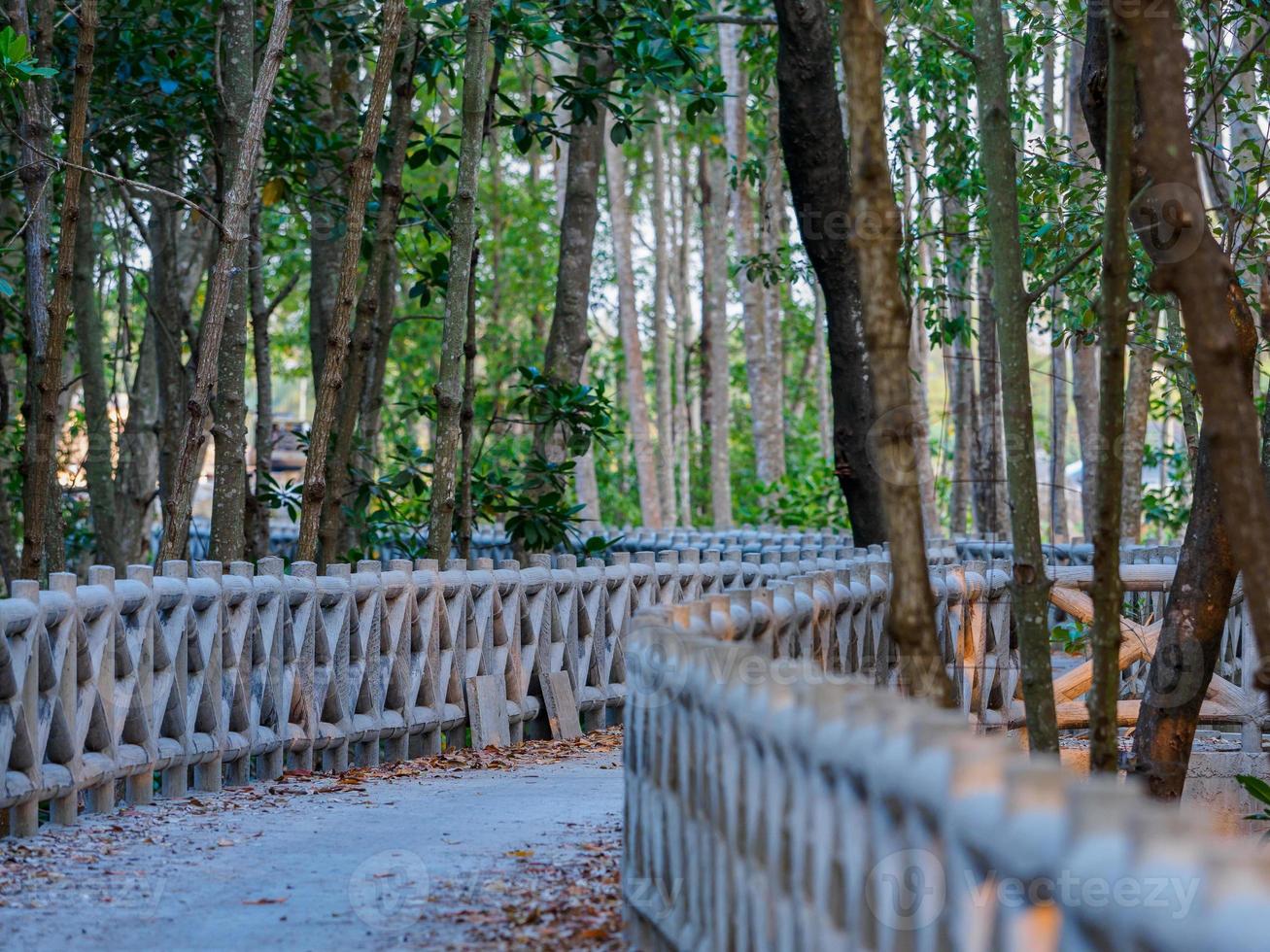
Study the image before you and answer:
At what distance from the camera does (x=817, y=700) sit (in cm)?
337

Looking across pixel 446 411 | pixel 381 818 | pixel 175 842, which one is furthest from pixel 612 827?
pixel 446 411

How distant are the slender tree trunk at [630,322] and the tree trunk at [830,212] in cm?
1128

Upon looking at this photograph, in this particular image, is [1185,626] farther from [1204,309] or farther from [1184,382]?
[1184,382]

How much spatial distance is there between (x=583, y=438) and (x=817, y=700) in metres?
9.99

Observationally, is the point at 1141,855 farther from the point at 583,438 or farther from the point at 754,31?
the point at 754,31

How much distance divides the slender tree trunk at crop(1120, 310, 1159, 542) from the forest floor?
10928 mm

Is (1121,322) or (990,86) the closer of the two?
(1121,322)

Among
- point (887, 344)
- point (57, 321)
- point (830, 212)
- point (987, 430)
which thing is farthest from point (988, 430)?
point (887, 344)

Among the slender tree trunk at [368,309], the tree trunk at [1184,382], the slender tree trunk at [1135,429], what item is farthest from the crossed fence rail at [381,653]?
the slender tree trunk at [1135,429]

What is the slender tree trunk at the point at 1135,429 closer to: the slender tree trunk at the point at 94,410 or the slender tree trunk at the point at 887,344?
the slender tree trunk at the point at 94,410

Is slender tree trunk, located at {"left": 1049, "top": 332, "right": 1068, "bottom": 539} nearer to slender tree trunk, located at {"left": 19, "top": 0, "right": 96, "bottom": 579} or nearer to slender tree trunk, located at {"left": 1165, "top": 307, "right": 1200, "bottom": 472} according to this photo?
slender tree trunk, located at {"left": 1165, "top": 307, "right": 1200, "bottom": 472}

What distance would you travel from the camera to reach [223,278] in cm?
959

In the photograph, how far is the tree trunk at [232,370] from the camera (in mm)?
10695

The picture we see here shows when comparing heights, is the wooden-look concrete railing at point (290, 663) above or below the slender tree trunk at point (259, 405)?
below
